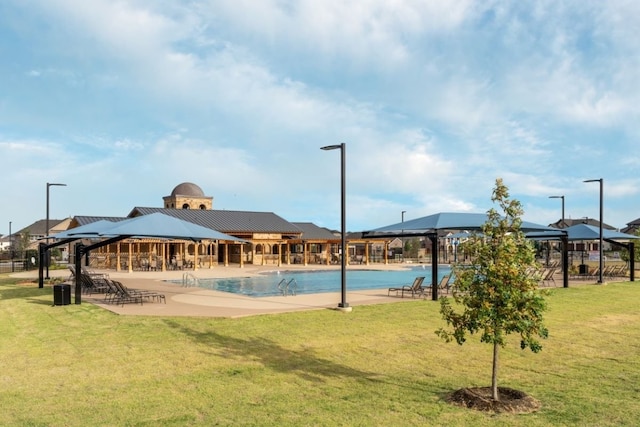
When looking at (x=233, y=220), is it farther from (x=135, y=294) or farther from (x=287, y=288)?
(x=135, y=294)

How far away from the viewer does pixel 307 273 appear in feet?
111

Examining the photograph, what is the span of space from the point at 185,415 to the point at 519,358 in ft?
17.0

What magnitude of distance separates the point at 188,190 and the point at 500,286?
53780 mm

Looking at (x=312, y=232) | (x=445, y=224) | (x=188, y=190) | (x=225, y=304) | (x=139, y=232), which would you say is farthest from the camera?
(x=188, y=190)

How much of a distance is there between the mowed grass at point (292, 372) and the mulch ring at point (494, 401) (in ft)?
0.50

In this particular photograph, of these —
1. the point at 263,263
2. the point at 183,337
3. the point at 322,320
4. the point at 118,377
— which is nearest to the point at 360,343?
the point at 322,320

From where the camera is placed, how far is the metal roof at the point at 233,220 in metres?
42.3

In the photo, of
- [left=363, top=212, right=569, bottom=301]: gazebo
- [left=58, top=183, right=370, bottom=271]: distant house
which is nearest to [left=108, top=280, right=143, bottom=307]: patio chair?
[left=363, top=212, right=569, bottom=301]: gazebo

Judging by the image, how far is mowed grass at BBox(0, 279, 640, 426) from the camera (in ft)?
17.8

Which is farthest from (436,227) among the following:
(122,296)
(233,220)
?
(233,220)

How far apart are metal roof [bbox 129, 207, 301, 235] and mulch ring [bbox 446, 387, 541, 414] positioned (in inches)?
1440

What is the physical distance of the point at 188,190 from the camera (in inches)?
2229

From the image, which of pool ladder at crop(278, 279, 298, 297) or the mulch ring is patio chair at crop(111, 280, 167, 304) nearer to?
pool ladder at crop(278, 279, 298, 297)

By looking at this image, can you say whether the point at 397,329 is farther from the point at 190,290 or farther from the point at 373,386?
the point at 190,290
